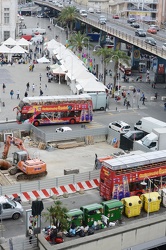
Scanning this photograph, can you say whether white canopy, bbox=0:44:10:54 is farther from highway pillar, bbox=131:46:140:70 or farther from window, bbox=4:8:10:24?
highway pillar, bbox=131:46:140:70

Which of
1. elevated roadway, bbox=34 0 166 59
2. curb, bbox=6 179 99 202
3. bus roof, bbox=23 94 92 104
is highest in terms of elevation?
elevated roadway, bbox=34 0 166 59

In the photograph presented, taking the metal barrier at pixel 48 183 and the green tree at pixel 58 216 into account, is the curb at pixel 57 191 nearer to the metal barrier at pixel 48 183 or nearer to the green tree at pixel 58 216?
the metal barrier at pixel 48 183

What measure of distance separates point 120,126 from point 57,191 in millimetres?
16661

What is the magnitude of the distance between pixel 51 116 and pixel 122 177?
19.8 meters

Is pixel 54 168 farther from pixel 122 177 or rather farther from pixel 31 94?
pixel 31 94

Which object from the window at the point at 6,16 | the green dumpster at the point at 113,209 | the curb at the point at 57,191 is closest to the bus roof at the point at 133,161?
the green dumpster at the point at 113,209

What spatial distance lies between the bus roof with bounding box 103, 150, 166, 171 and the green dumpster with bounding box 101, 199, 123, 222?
2239 mm

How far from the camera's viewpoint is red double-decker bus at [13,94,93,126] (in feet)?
161

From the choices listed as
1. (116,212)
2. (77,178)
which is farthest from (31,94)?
(116,212)

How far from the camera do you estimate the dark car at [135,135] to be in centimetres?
4529

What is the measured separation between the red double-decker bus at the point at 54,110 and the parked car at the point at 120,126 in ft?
10.8

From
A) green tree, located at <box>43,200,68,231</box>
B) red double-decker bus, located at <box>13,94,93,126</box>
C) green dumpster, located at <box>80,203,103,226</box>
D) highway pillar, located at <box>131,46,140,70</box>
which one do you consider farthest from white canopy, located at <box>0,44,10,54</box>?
green tree, located at <box>43,200,68,231</box>

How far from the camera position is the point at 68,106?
165 ft

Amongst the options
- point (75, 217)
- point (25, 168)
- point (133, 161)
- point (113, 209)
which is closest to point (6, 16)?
point (25, 168)
